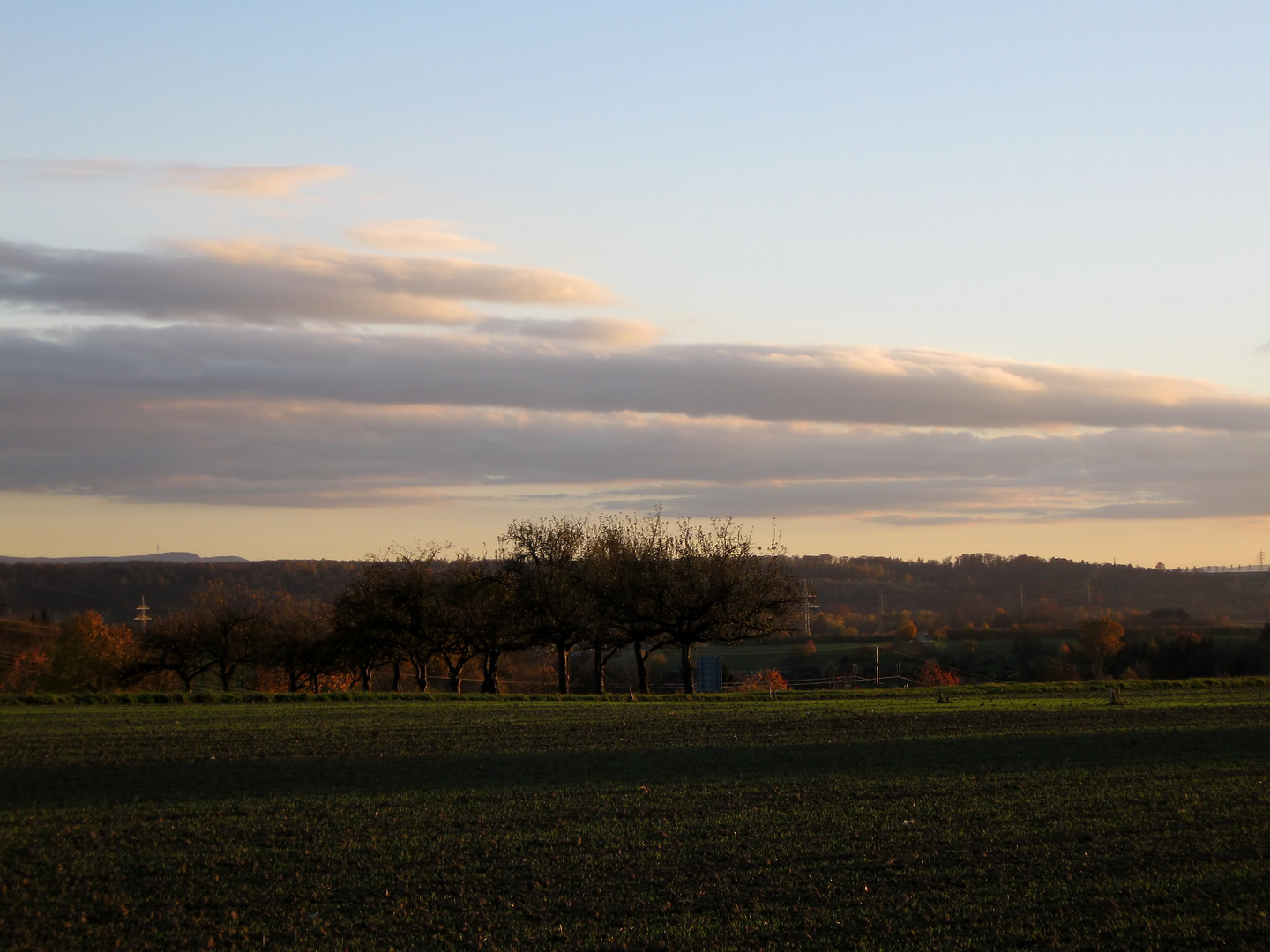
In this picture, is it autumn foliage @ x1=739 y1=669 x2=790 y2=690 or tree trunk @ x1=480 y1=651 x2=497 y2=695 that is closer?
tree trunk @ x1=480 y1=651 x2=497 y2=695

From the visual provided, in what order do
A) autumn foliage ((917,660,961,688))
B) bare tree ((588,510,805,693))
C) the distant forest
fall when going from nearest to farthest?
bare tree ((588,510,805,693)) < autumn foliage ((917,660,961,688)) < the distant forest

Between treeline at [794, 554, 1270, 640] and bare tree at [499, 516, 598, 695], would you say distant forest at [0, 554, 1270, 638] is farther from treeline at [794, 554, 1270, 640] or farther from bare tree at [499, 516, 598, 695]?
bare tree at [499, 516, 598, 695]

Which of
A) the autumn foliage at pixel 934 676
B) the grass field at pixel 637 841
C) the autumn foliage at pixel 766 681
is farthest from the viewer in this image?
the autumn foliage at pixel 934 676

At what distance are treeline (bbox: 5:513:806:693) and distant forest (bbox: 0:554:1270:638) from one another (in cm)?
8204

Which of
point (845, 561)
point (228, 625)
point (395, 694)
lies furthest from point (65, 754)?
point (845, 561)

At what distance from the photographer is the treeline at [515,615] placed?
5556 centimetres

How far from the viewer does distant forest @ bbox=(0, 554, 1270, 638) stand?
158 metres

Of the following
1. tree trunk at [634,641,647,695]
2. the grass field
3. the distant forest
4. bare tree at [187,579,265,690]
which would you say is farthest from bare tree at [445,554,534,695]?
the distant forest

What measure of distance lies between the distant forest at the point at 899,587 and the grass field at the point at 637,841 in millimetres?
132532

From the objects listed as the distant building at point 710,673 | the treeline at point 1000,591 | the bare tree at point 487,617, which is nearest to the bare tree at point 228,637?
the bare tree at point 487,617

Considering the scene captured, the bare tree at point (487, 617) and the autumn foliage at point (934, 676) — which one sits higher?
the bare tree at point (487, 617)

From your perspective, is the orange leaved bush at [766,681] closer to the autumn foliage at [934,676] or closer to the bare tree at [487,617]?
the autumn foliage at [934,676]

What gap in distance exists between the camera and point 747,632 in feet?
180

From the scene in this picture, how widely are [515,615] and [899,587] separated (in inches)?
5329
